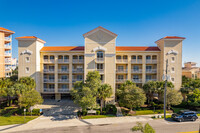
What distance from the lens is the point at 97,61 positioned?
28.7 meters

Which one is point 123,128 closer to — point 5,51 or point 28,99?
point 28,99

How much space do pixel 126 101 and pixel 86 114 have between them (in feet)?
28.4

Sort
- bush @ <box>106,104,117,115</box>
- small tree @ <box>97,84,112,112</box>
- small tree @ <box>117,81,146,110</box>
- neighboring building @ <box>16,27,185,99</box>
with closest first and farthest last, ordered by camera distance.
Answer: small tree @ <box>117,81,146,110</box>
small tree @ <box>97,84,112,112</box>
bush @ <box>106,104,117,115</box>
neighboring building @ <box>16,27,185,99</box>

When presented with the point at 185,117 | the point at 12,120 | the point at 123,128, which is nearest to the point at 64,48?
the point at 12,120

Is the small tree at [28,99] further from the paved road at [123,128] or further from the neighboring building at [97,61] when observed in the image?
the neighboring building at [97,61]

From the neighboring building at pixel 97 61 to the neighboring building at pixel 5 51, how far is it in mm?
13940

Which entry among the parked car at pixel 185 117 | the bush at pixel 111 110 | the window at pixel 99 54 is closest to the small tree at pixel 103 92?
the bush at pixel 111 110

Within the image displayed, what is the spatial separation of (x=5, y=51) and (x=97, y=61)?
34.9 meters

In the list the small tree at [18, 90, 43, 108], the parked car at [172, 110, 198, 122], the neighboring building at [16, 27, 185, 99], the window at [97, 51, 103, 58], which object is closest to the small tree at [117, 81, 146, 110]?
the parked car at [172, 110, 198, 122]

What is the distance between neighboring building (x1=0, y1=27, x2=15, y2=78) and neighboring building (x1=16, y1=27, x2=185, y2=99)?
13.9 metres

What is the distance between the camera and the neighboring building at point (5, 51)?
122 ft

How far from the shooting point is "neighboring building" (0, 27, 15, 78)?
122 ft

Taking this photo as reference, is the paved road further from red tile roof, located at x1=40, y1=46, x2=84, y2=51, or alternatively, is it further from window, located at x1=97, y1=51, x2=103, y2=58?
red tile roof, located at x1=40, y1=46, x2=84, y2=51

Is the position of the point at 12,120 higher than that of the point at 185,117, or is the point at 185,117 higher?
the point at 185,117
